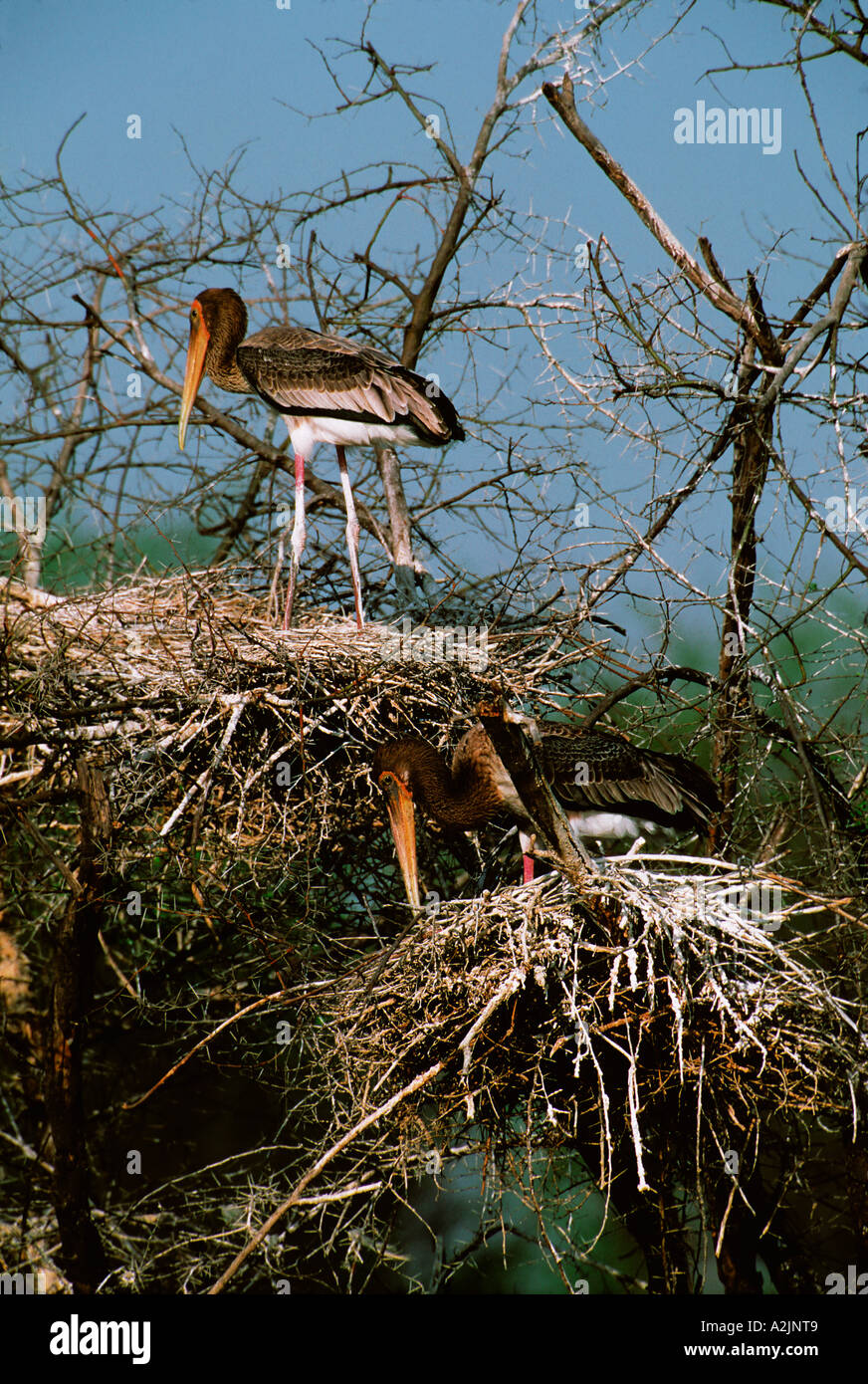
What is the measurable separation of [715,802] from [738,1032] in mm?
1509

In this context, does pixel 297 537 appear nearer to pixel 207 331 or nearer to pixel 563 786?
pixel 207 331

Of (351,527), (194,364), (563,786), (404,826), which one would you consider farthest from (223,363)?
(563,786)

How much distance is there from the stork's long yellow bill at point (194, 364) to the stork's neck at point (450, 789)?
2.94m

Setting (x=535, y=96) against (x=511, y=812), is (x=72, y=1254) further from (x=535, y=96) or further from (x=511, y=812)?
(x=535, y=96)

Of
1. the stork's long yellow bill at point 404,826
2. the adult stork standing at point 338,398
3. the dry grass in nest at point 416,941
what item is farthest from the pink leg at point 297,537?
the stork's long yellow bill at point 404,826

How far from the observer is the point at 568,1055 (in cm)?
440

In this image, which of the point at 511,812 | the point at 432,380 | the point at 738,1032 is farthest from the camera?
the point at 432,380

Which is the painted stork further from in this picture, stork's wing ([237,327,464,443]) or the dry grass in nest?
stork's wing ([237,327,464,443])

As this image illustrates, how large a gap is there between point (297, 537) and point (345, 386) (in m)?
0.81

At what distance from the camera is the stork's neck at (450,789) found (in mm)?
→ 4977

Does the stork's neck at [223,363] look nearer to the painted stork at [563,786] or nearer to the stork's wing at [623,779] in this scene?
the painted stork at [563,786]

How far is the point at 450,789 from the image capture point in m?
5.02

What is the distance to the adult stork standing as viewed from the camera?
608 cm

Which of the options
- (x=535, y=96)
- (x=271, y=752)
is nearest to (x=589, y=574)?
(x=271, y=752)
